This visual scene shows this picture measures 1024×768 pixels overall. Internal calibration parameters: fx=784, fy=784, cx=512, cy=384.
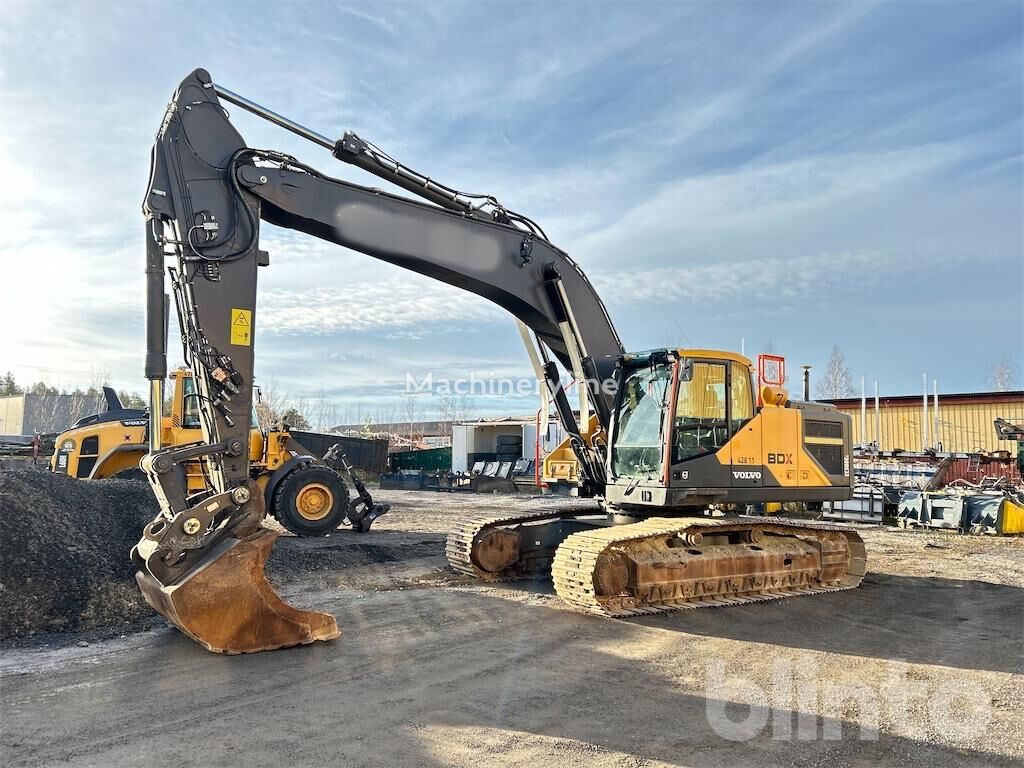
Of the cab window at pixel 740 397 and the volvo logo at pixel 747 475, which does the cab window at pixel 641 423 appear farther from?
the volvo logo at pixel 747 475

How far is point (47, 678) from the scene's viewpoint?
5.54 meters

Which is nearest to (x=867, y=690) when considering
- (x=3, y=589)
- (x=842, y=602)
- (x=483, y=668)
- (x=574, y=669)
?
(x=574, y=669)

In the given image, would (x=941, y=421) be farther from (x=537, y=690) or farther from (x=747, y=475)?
(x=537, y=690)

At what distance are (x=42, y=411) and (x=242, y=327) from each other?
56391mm

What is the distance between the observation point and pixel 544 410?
9508 millimetres

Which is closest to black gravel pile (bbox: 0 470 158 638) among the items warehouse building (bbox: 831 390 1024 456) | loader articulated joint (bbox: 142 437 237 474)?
loader articulated joint (bbox: 142 437 237 474)

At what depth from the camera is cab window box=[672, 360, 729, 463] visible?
27.3 feet

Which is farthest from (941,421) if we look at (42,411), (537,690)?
(42,411)

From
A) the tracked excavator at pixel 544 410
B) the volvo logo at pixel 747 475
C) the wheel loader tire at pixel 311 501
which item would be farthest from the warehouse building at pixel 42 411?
the volvo logo at pixel 747 475

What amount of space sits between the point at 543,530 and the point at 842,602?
3.53 m

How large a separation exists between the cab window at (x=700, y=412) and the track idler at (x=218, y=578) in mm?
4258

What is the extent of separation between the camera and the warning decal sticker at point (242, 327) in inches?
263

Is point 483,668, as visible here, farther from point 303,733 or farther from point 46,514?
point 46,514

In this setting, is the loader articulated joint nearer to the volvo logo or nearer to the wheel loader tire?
the volvo logo
